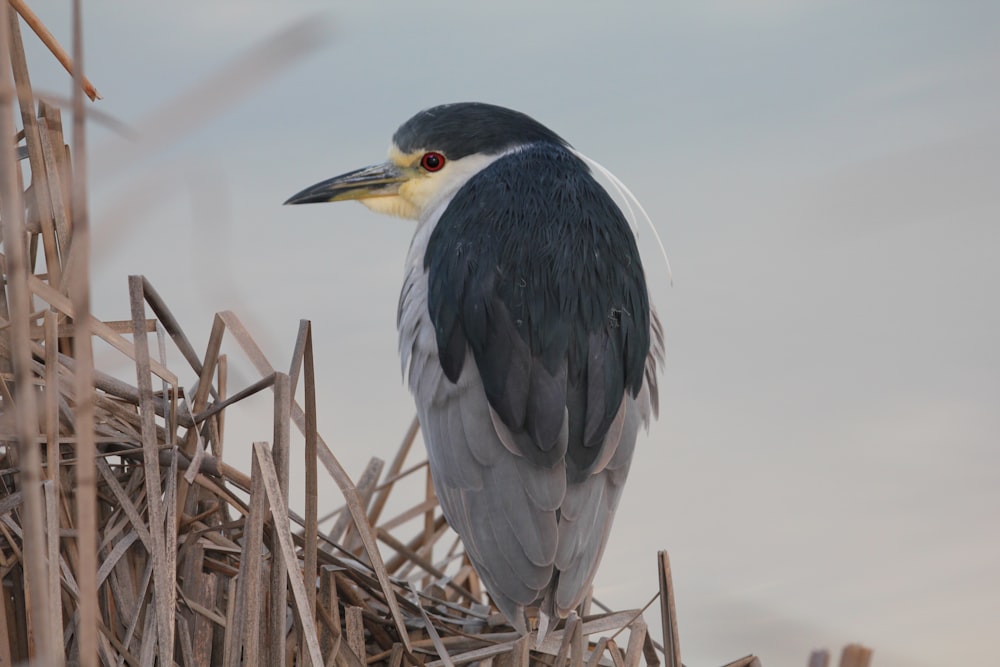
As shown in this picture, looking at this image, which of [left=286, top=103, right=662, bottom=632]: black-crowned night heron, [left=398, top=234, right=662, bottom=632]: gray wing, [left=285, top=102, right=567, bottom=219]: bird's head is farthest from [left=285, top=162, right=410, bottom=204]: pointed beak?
[left=398, top=234, right=662, bottom=632]: gray wing

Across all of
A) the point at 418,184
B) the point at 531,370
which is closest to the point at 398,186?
the point at 418,184

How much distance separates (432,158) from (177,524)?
1133 millimetres

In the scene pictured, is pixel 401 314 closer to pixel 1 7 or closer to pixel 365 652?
pixel 365 652

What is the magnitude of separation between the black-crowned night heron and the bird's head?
26 cm

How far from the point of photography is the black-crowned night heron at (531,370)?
1.91 metres

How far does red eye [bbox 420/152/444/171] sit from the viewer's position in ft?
8.56

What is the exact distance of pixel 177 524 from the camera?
183 cm

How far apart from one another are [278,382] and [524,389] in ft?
1.56

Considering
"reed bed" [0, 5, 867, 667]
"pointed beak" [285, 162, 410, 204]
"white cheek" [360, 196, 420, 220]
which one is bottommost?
"reed bed" [0, 5, 867, 667]

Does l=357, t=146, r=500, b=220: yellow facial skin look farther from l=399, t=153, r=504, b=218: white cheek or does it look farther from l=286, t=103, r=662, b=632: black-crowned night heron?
l=286, t=103, r=662, b=632: black-crowned night heron

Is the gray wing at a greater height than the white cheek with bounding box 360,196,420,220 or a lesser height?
lesser

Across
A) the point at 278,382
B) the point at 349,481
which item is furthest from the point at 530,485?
the point at 278,382

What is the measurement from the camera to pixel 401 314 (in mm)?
2344

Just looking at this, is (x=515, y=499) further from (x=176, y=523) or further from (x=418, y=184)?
(x=418, y=184)
